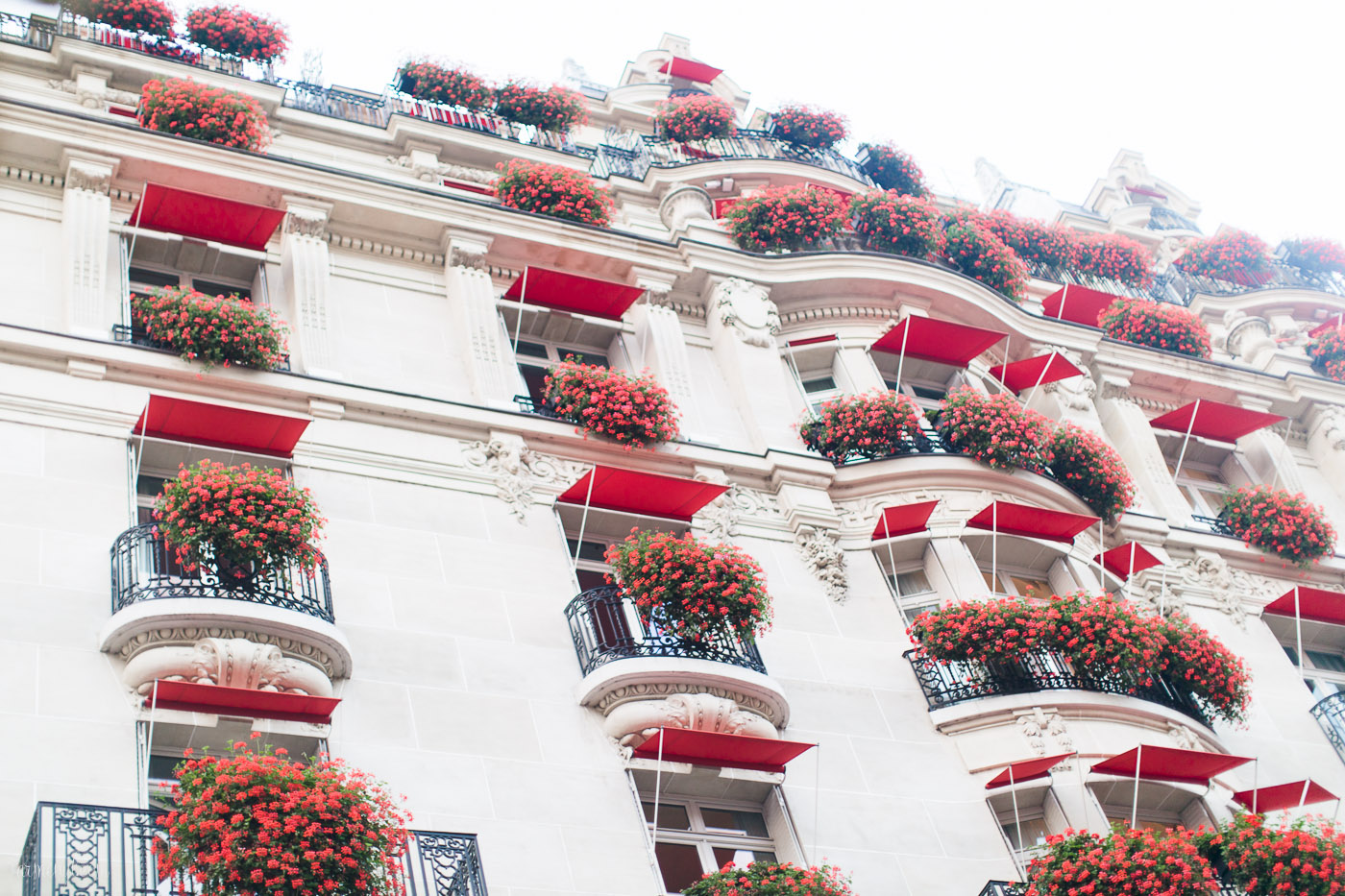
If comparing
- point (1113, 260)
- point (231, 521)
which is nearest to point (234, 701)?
point (231, 521)

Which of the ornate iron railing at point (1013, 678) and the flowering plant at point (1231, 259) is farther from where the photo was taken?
the flowering plant at point (1231, 259)

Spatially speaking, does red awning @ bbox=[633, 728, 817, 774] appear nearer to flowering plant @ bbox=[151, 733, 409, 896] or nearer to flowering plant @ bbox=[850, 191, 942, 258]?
flowering plant @ bbox=[151, 733, 409, 896]

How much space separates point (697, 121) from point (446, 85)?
4718 millimetres

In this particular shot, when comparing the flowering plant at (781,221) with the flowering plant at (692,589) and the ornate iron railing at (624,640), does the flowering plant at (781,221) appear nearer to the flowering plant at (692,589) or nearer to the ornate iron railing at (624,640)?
the flowering plant at (692,589)

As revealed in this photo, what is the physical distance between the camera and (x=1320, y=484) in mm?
25547

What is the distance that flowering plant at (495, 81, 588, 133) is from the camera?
84.9 feet

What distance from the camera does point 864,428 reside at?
20016 millimetres

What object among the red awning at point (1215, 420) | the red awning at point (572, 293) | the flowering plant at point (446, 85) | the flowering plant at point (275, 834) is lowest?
the flowering plant at point (275, 834)

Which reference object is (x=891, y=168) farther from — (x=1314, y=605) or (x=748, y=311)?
(x=1314, y=605)

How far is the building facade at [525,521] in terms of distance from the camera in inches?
524

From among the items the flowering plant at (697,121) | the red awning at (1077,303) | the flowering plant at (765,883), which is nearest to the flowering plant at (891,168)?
the flowering plant at (697,121)

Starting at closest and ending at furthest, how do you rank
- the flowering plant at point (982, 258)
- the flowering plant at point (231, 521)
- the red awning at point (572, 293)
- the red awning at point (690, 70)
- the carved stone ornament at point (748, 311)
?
the flowering plant at point (231, 521)
the red awning at point (572, 293)
the carved stone ornament at point (748, 311)
the flowering plant at point (982, 258)
the red awning at point (690, 70)

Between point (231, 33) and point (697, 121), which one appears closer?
point (231, 33)

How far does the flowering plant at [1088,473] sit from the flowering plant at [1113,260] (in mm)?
8338
